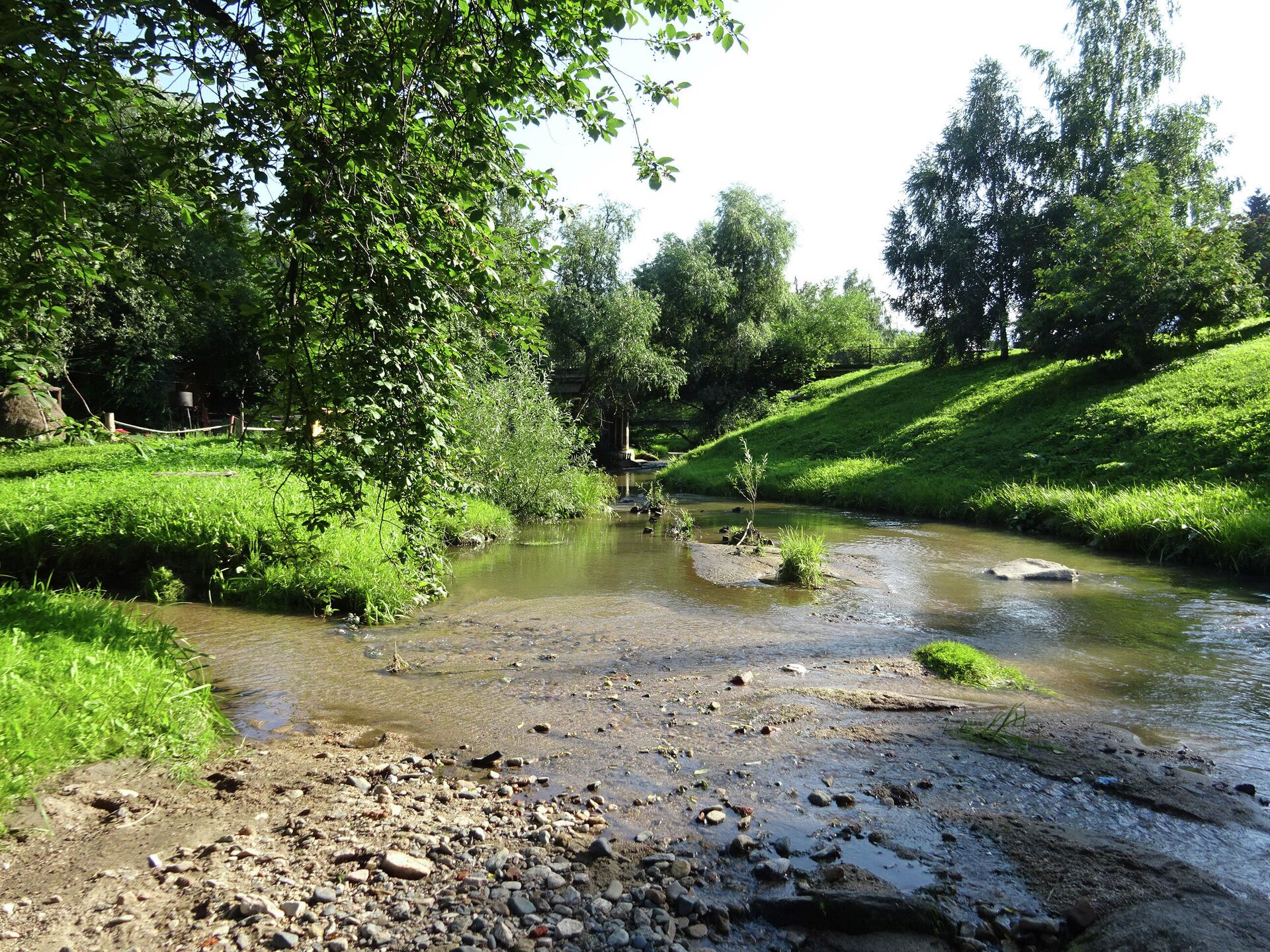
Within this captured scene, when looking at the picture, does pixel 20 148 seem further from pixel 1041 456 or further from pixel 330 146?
pixel 1041 456

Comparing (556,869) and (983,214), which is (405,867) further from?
(983,214)

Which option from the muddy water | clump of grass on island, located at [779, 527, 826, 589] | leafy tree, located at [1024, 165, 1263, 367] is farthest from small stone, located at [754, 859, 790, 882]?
leafy tree, located at [1024, 165, 1263, 367]

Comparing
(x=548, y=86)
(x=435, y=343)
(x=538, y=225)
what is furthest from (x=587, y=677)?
(x=548, y=86)

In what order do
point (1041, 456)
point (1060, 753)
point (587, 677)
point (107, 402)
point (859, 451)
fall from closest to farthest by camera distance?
point (1060, 753) → point (587, 677) → point (1041, 456) → point (859, 451) → point (107, 402)

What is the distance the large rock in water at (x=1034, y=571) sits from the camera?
11273mm

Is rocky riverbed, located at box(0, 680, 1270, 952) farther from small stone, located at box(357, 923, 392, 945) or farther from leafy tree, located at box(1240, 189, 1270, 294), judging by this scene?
leafy tree, located at box(1240, 189, 1270, 294)

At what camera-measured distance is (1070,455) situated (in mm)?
18750

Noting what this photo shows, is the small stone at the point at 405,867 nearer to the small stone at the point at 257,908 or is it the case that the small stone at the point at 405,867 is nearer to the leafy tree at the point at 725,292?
the small stone at the point at 257,908

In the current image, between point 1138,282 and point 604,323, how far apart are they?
62.7 feet

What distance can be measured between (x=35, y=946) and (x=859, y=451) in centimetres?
2583

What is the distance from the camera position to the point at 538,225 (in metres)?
7.05

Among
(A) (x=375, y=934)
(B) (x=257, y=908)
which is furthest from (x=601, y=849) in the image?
(B) (x=257, y=908)

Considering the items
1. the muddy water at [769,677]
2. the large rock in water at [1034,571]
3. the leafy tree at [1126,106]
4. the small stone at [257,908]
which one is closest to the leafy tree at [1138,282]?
the leafy tree at [1126,106]

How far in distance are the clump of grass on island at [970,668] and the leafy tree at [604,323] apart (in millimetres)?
24399
